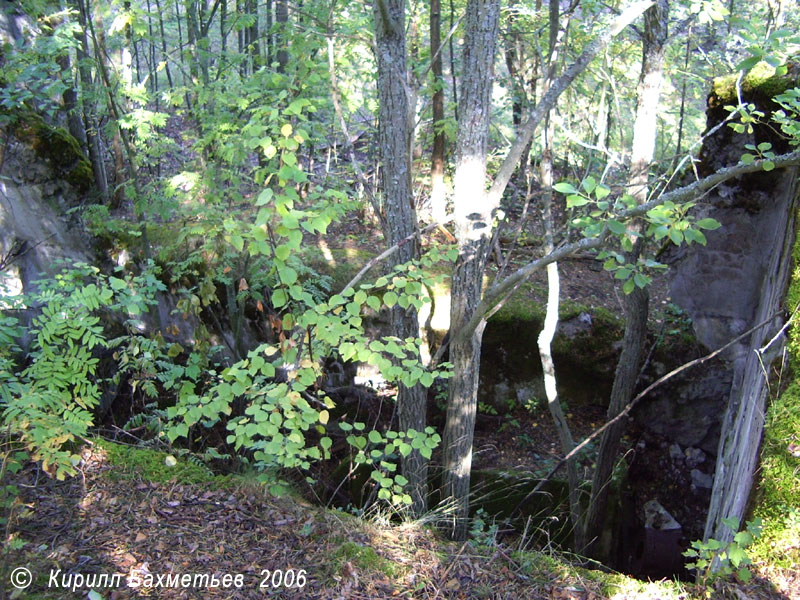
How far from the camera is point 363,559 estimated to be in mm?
2770

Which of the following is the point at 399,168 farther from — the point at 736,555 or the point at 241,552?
the point at 736,555

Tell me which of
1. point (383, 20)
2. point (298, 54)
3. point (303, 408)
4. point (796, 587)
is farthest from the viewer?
point (298, 54)

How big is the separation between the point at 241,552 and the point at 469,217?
2607 millimetres

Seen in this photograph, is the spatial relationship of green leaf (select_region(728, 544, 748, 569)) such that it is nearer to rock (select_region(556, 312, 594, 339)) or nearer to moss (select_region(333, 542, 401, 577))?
moss (select_region(333, 542, 401, 577))

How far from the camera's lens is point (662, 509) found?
648 centimetres

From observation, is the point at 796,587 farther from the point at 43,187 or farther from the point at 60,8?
the point at 60,8

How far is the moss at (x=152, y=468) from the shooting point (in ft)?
10.4

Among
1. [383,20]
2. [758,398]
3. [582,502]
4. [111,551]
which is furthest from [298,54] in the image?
[582,502]

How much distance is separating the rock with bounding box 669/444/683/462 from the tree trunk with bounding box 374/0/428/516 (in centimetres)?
372

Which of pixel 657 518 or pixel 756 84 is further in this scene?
pixel 657 518

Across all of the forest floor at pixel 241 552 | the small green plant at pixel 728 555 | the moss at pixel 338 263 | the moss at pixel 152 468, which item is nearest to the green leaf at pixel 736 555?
the small green plant at pixel 728 555

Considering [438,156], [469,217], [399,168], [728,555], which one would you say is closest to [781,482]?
[728,555]

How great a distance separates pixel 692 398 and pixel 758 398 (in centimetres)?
327

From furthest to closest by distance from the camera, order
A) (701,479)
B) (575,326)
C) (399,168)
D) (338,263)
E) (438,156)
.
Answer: (438,156), (338,263), (575,326), (701,479), (399,168)
